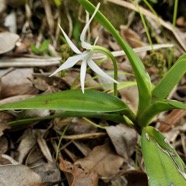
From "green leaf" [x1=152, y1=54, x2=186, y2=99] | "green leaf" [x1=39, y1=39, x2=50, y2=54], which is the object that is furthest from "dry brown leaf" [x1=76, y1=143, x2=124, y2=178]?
"green leaf" [x1=39, y1=39, x2=50, y2=54]

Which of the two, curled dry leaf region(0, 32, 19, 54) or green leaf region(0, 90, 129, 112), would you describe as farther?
curled dry leaf region(0, 32, 19, 54)

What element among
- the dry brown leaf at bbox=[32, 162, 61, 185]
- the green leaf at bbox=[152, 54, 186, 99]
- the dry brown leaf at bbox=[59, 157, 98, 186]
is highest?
the green leaf at bbox=[152, 54, 186, 99]

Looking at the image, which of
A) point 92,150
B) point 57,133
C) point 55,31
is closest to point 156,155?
point 92,150

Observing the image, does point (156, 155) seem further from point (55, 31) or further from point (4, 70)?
point (55, 31)

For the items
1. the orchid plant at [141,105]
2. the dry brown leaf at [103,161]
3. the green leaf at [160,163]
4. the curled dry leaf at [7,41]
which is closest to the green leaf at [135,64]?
the orchid plant at [141,105]

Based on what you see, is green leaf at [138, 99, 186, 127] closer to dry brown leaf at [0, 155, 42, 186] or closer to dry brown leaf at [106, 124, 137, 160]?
dry brown leaf at [106, 124, 137, 160]

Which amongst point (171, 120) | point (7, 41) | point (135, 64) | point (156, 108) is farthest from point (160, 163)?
point (7, 41)
